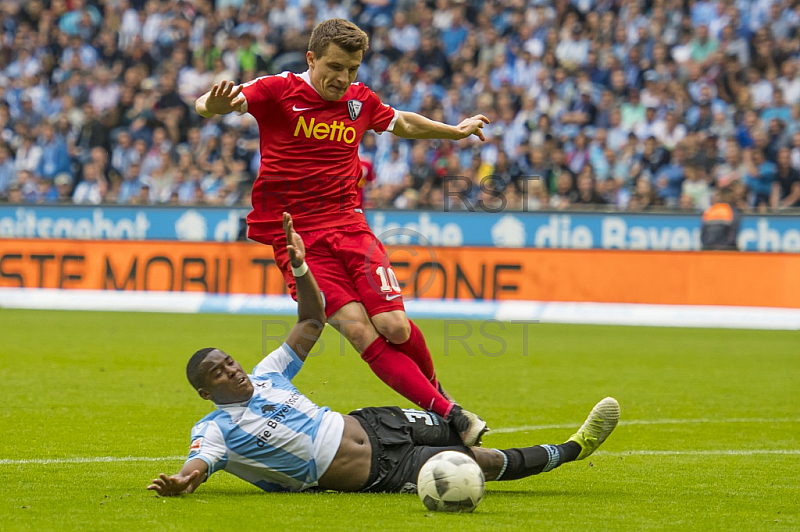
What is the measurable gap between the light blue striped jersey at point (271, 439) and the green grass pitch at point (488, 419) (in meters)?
0.12

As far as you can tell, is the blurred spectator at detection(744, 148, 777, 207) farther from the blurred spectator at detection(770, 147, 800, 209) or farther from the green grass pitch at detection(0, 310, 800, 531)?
the green grass pitch at detection(0, 310, 800, 531)

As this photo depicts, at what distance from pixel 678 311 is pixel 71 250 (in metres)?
8.68

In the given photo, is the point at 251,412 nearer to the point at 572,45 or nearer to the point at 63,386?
the point at 63,386

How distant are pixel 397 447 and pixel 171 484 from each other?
1132mm

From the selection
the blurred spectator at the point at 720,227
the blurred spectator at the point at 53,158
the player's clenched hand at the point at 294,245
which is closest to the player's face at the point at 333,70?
the player's clenched hand at the point at 294,245

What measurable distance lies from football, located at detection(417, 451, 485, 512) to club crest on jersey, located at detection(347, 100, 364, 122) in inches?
93.1

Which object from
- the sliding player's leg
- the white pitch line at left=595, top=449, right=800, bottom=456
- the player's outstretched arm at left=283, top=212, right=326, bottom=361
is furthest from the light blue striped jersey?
Result: the white pitch line at left=595, top=449, right=800, bottom=456

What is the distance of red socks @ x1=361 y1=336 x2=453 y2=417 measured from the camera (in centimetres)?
608

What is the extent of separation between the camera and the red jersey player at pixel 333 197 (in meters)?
6.32

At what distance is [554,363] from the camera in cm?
1175

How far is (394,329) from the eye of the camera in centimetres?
635

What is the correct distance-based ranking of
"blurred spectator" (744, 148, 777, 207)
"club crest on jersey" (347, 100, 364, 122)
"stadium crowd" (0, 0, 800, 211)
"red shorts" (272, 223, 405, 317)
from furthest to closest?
"stadium crowd" (0, 0, 800, 211) < "blurred spectator" (744, 148, 777, 207) < "club crest on jersey" (347, 100, 364, 122) < "red shorts" (272, 223, 405, 317)

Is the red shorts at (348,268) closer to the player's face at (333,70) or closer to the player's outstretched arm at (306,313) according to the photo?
the player's outstretched arm at (306,313)

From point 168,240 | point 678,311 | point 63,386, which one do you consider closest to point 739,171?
point 678,311
